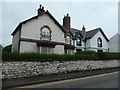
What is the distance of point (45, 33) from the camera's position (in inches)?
1367

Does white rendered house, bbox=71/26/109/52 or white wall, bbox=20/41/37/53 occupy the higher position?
white rendered house, bbox=71/26/109/52

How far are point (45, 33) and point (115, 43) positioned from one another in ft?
111

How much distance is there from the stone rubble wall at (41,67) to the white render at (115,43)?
32.8 meters

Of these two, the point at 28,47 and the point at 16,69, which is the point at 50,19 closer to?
the point at 28,47

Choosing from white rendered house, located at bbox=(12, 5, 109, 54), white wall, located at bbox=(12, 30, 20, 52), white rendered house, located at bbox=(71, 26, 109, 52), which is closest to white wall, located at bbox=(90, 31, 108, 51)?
white rendered house, located at bbox=(71, 26, 109, 52)

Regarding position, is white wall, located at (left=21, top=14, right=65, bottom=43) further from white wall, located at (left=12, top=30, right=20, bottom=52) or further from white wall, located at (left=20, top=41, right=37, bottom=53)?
white wall, located at (left=12, top=30, right=20, bottom=52)

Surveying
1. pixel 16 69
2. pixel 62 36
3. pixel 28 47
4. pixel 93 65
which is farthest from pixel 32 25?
pixel 16 69

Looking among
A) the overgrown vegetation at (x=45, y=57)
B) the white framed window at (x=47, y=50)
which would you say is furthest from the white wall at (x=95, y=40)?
the white framed window at (x=47, y=50)

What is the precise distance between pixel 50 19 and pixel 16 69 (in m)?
16.6

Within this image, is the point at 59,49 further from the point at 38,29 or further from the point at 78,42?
the point at 78,42

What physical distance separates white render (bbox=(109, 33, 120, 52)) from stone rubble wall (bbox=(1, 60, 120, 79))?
32.8 meters

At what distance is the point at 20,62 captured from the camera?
2105cm

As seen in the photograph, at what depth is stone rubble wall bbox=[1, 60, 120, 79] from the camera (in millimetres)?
19922

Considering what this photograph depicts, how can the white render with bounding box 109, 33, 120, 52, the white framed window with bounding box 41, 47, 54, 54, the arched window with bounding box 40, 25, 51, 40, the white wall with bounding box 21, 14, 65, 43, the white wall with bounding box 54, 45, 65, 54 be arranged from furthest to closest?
1. the white render with bounding box 109, 33, 120, 52
2. the white wall with bounding box 54, 45, 65, 54
3. the arched window with bounding box 40, 25, 51, 40
4. the white framed window with bounding box 41, 47, 54, 54
5. the white wall with bounding box 21, 14, 65, 43
